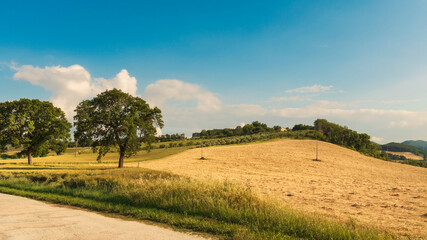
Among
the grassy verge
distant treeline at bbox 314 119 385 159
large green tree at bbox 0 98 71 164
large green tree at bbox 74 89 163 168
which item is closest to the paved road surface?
the grassy verge

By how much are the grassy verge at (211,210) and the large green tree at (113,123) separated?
17231 mm

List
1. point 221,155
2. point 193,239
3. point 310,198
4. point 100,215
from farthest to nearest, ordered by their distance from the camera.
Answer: point 221,155, point 310,198, point 100,215, point 193,239

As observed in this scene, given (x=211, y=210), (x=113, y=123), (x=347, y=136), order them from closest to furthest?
(x=211, y=210) → (x=113, y=123) → (x=347, y=136)

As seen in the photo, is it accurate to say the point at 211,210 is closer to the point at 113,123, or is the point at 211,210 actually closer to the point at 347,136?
the point at 113,123

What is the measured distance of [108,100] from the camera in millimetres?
32719

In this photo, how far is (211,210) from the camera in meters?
9.59

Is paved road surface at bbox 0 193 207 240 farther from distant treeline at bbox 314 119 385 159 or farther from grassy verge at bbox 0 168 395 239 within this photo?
distant treeline at bbox 314 119 385 159

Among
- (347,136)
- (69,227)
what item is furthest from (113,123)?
(347,136)

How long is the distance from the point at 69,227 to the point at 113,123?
26.3 meters

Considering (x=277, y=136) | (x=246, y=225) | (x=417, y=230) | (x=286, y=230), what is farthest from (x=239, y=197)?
(x=277, y=136)

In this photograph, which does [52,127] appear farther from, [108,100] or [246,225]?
[246,225]

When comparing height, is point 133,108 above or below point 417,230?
above

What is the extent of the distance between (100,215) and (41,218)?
6.78 feet

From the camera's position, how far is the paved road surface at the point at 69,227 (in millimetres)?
7227
